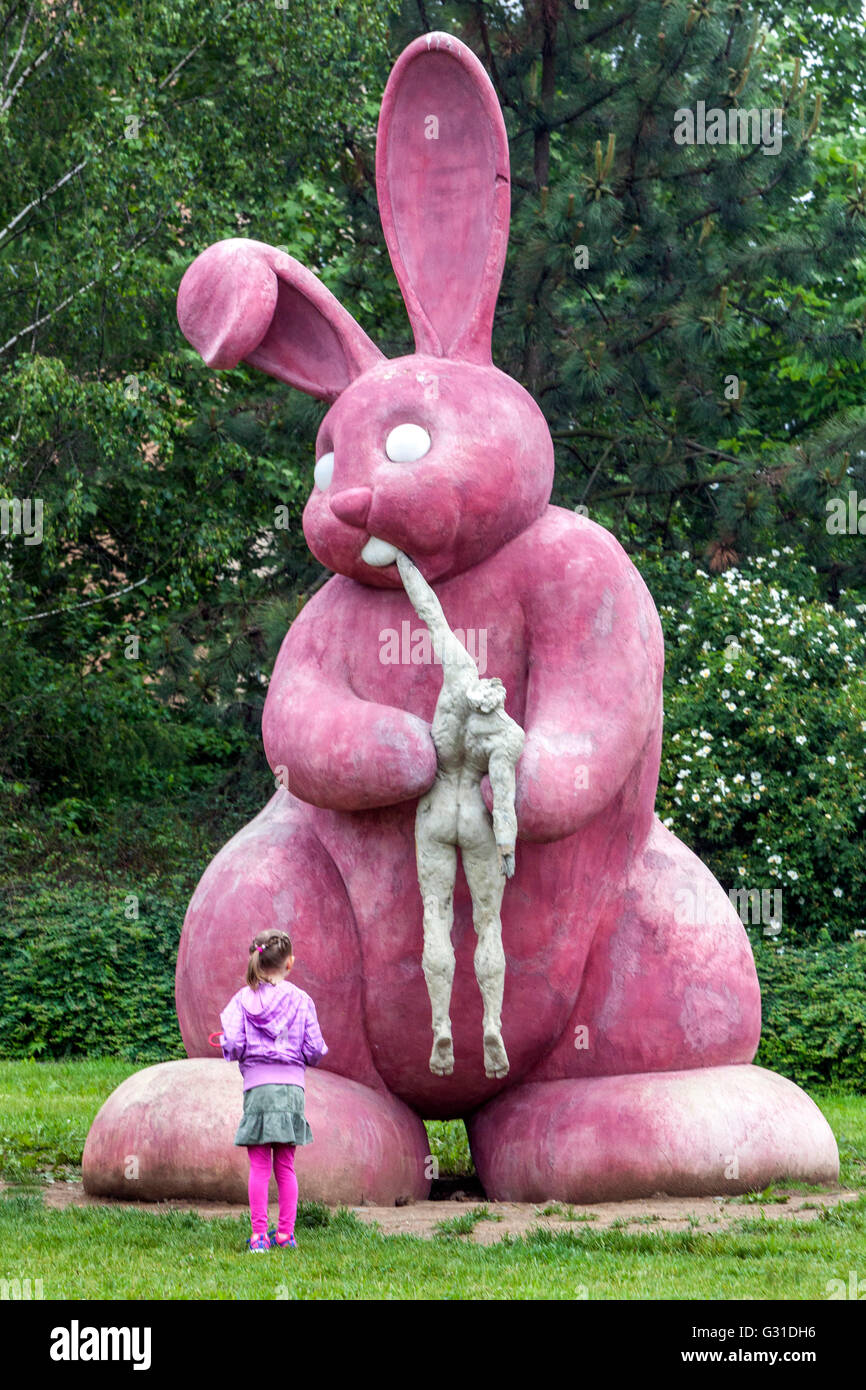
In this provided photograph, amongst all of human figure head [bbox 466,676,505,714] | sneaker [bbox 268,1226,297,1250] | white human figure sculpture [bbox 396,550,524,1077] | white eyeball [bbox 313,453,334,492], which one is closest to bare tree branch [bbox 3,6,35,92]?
white eyeball [bbox 313,453,334,492]

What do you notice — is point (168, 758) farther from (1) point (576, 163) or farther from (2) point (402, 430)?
(2) point (402, 430)

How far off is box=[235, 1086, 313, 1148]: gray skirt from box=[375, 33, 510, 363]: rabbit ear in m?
2.65

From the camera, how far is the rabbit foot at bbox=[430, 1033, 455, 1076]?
219 inches

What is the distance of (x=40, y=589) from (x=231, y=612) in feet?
7.32

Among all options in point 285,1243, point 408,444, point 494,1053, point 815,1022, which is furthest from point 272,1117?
point 815,1022

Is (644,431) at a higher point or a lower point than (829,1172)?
higher

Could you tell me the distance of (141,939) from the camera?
11039 millimetres

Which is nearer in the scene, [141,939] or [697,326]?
[141,939]

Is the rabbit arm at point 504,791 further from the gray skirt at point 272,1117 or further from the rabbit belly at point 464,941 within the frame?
the gray skirt at point 272,1117

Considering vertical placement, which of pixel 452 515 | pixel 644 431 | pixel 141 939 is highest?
pixel 644 431

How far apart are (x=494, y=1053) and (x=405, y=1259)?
93 centimetres

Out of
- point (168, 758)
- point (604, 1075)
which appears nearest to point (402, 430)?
point (604, 1075)

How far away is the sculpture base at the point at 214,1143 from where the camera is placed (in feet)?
18.1
